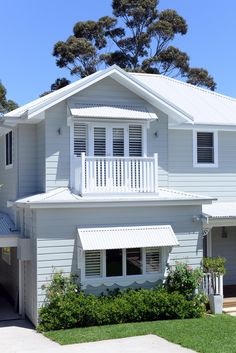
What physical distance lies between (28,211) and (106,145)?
154 inches

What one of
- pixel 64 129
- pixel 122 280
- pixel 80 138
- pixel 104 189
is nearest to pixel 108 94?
pixel 80 138

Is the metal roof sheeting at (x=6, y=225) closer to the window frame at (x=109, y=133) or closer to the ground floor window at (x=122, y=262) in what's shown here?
the ground floor window at (x=122, y=262)

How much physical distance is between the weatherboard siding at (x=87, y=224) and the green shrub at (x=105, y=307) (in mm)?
493

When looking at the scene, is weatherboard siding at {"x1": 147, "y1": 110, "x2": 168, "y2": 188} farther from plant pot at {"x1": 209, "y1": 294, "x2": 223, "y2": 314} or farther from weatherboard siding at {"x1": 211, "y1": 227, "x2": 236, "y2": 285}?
plant pot at {"x1": 209, "y1": 294, "x2": 223, "y2": 314}

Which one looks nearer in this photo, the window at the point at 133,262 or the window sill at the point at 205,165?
the window at the point at 133,262

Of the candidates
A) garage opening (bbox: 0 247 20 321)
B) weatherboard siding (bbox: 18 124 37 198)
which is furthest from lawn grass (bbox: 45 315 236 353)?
weatherboard siding (bbox: 18 124 37 198)

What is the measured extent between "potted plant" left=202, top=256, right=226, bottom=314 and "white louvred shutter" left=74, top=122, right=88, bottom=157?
6.30 metres

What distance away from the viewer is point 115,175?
18.0m

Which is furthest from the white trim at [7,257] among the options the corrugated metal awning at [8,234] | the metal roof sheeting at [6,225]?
the corrugated metal awning at [8,234]

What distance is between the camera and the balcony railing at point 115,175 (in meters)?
17.4

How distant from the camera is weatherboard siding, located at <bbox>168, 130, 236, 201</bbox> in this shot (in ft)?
70.2

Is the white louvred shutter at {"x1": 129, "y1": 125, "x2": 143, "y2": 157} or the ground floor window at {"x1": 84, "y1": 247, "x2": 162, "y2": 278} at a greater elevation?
the white louvred shutter at {"x1": 129, "y1": 125, "x2": 143, "y2": 157}

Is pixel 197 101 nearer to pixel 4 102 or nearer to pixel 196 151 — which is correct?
pixel 196 151

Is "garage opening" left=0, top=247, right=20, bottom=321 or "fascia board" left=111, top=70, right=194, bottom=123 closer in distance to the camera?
"garage opening" left=0, top=247, right=20, bottom=321
